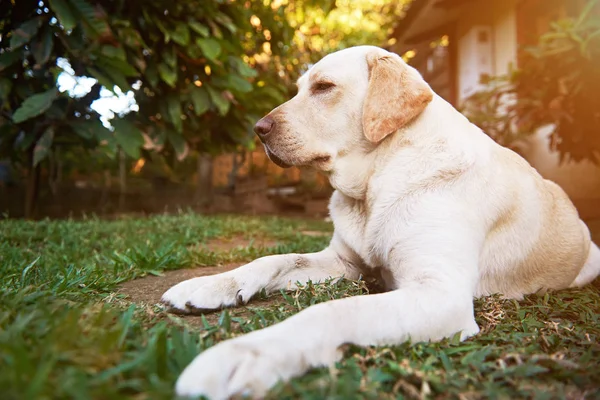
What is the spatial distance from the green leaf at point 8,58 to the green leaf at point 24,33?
0.81 ft

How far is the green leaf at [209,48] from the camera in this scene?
519 centimetres

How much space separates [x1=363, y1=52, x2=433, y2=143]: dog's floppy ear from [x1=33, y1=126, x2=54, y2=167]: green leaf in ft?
13.4

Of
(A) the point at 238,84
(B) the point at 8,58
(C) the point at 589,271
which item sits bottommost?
(C) the point at 589,271

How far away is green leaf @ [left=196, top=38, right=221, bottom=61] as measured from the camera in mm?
5191

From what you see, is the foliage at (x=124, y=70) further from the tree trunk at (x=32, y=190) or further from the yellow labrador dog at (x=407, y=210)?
the yellow labrador dog at (x=407, y=210)

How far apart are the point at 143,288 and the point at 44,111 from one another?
11.5 ft

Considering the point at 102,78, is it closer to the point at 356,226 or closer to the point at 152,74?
the point at 152,74

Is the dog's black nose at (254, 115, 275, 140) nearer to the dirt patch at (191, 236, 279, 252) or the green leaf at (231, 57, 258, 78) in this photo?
the dirt patch at (191, 236, 279, 252)

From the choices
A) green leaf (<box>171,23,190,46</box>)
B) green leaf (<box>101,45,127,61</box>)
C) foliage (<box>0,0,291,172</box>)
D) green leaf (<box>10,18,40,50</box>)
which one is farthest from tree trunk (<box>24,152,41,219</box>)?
green leaf (<box>171,23,190,46</box>)

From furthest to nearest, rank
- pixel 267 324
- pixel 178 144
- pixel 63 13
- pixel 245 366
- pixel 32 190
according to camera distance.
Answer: pixel 32 190 → pixel 178 144 → pixel 63 13 → pixel 267 324 → pixel 245 366

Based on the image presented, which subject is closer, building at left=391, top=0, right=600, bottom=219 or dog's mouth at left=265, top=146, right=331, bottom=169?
dog's mouth at left=265, top=146, right=331, bottom=169

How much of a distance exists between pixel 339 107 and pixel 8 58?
4007 millimetres

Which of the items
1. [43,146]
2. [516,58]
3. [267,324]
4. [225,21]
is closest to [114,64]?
[43,146]

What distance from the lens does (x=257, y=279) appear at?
202 centimetres
